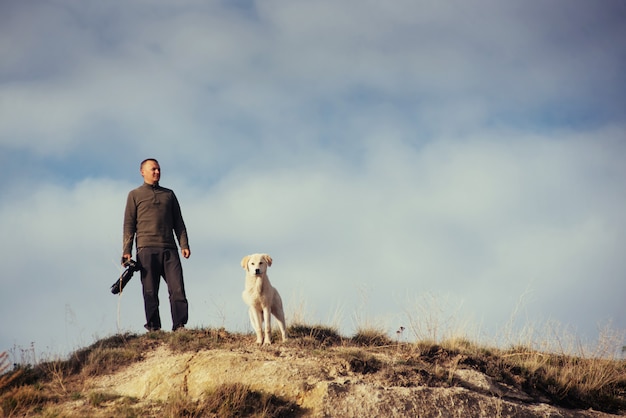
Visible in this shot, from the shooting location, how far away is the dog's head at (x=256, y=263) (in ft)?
33.6

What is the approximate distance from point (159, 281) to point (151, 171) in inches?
84.3

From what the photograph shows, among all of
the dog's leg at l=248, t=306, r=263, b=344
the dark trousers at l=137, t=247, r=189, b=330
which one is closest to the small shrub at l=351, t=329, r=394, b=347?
the dog's leg at l=248, t=306, r=263, b=344

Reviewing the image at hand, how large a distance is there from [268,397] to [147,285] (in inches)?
165

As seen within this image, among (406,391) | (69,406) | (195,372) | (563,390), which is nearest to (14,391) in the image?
(69,406)

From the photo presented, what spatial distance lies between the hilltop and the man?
0.58 meters

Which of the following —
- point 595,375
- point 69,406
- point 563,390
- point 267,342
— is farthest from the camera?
point 595,375

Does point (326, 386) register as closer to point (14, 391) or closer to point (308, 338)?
point (308, 338)

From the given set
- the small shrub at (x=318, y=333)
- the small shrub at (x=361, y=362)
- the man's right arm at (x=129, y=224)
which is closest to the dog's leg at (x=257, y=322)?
the small shrub at (x=318, y=333)

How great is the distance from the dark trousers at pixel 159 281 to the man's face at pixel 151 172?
4.50ft

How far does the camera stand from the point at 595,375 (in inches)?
480

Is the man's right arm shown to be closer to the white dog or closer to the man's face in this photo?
the man's face

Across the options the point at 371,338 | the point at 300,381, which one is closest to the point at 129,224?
Result: the point at 300,381

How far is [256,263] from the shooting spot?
33.8ft

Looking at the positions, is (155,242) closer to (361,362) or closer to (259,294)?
(259,294)
